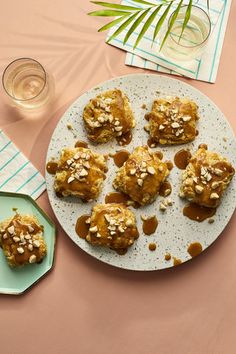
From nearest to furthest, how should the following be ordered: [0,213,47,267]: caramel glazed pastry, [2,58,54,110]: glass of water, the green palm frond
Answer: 1. the green palm frond
2. [0,213,47,267]: caramel glazed pastry
3. [2,58,54,110]: glass of water

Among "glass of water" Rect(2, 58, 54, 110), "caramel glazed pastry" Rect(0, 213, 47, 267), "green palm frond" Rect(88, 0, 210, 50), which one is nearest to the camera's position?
"green palm frond" Rect(88, 0, 210, 50)

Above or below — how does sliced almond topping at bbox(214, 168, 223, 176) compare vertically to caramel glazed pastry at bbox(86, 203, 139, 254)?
above

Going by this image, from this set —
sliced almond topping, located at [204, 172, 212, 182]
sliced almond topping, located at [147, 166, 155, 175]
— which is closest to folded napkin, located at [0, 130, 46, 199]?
sliced almond topping, located at [147, 166, 155, 175]

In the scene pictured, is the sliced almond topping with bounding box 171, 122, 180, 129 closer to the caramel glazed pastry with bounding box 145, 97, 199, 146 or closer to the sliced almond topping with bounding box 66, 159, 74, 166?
the caramel glazed pastry with bounding box 145, 97, 199, 146

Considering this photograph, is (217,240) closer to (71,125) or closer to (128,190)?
(128,190)

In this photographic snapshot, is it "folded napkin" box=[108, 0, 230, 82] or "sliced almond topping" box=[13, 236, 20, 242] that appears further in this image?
"folded napkin" box=[108, 0, 230, 82]

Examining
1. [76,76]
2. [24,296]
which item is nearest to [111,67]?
[76,76]

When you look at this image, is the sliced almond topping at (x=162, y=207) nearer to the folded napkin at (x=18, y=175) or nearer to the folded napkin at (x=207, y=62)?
the folded napkin at (x=18, y=175)
